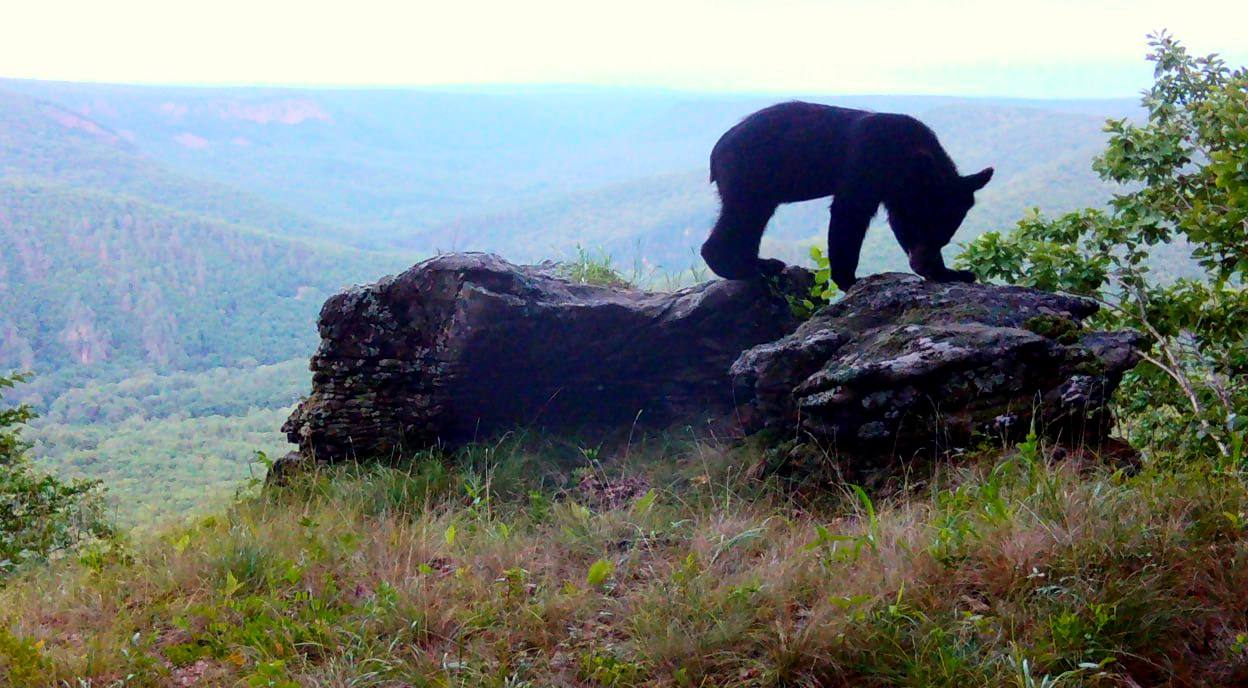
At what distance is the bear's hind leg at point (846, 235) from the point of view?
20.2ft

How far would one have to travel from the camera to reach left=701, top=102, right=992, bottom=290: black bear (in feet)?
19.8

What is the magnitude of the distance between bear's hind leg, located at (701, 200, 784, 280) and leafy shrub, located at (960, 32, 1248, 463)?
1785 millimetres

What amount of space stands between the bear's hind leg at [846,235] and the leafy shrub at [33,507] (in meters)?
5.51

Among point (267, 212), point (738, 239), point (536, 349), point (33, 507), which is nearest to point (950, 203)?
point (738, 239)

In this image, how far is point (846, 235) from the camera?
6.21 meters

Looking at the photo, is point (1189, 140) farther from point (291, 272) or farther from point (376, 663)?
point (291, 272)

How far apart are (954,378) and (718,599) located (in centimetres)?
218

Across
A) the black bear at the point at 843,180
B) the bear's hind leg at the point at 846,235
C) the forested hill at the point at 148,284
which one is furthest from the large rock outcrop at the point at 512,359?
the forested hill at the point at 148,284

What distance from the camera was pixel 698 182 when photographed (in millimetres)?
50469

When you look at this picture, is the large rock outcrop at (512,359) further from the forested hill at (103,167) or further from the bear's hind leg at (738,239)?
the forested hill at (103,167)

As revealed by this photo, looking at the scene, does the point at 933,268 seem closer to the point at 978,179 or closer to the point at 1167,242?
the point at 978,179

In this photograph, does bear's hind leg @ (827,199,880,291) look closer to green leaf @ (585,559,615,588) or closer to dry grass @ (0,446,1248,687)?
dry grass @ (0,446,1248,687)

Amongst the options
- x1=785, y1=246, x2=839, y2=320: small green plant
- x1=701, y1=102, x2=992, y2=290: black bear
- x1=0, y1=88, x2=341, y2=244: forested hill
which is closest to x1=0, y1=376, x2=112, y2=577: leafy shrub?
x1=701, y1=102, x2=992, y2=290: black bear

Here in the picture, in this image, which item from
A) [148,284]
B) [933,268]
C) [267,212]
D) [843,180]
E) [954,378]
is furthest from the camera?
[267,212]
